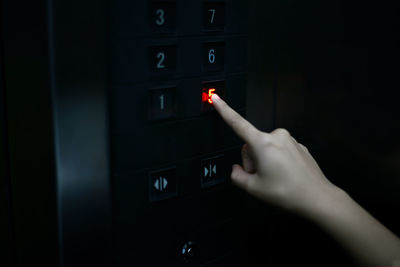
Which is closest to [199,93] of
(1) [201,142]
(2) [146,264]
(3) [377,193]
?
(1) [201,142]

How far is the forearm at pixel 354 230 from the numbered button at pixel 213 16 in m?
0.20

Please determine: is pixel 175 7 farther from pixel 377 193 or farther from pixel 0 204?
pixel 377 193

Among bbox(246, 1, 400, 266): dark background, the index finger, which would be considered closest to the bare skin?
the index finger

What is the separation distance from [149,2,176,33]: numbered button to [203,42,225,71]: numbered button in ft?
0.15

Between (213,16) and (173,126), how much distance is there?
0.12m

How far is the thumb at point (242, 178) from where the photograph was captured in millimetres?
514

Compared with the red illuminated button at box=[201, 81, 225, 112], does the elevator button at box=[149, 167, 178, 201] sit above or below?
below

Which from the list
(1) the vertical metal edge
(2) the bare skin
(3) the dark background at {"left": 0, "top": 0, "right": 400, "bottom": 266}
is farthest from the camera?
(3) the dark background at {"left": 0, "top": 0, "right": 400, "bottom": 266}

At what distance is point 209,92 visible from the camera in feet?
1.65

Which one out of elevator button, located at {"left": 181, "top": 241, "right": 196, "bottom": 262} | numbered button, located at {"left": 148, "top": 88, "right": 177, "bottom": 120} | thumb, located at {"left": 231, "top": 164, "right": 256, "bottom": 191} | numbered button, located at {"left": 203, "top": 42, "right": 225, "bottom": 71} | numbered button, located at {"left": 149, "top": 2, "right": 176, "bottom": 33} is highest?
numbered button, located at {"left": 149, "top": 2, "right": 176, "bottom": 33}

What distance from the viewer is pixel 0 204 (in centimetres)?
42

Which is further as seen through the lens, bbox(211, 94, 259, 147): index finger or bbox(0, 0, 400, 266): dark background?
bbox(0, 0, 400, 266): dark background

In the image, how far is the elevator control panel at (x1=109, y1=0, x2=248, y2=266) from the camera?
44 centimetres

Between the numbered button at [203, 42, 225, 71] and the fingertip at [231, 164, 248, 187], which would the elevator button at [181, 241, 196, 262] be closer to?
the fingertip at [231, 164, 248, 187]
